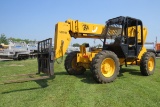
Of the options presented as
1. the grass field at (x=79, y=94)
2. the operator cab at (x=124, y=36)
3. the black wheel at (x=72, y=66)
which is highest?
the operator cab at (x=124, y=36)

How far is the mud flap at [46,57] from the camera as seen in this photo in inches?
305

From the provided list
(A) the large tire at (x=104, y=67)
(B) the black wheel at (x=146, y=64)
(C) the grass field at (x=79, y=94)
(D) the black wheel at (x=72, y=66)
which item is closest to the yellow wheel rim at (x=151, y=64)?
(B) the black wheel at (x=146, y=64)

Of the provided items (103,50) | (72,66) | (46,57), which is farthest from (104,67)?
(46,57)

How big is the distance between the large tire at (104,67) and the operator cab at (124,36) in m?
1.14

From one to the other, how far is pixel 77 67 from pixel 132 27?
3.32 metres

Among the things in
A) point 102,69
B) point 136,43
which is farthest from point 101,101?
point 136,43

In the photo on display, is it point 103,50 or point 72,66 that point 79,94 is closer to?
point 103,50

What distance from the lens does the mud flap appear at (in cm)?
774

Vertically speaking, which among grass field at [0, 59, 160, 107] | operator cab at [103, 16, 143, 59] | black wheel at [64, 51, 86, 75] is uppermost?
operator cab at [103, 16, 143, 59]

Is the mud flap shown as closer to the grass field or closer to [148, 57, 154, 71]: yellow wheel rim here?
the grass field

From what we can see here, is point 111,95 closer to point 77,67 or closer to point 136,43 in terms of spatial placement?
point 77,67

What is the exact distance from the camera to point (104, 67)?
8617 millimetres

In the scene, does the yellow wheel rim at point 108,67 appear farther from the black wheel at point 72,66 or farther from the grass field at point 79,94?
the black wheel at point 72,66

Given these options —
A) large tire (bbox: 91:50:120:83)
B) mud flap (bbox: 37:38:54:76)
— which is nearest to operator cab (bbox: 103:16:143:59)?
large tire (bbox: 91:50:120:83)
